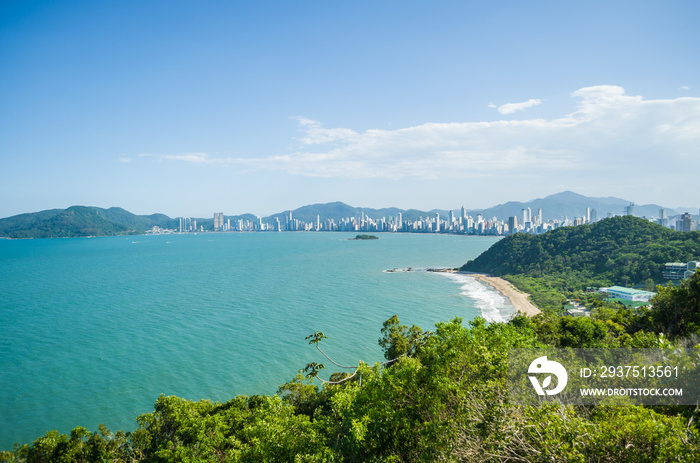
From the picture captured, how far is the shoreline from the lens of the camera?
23.7 meters

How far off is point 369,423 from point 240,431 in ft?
12.9

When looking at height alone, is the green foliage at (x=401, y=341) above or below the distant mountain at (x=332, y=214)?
below

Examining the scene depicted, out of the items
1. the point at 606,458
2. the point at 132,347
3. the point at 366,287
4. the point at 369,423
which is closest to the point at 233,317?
the point at 132,347

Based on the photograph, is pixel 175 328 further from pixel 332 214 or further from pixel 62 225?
pixel 332 214

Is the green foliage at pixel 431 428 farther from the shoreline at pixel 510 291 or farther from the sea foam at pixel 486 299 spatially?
the shoreline at pixel 510 291

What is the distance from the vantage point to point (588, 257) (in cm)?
3306

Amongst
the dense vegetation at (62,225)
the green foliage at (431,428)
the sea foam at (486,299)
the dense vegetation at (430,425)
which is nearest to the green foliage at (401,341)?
the dense vegetation at (430,425)

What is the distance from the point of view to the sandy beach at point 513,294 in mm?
23609

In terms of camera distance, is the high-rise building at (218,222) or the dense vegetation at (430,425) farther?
the high-rise building at (218,222)

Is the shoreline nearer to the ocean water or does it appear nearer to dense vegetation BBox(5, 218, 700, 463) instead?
the ocean water

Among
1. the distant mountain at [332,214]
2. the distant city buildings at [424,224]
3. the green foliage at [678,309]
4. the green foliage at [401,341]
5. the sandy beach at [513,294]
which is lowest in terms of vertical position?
the sandy beach at [513,294]

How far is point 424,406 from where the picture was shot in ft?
15.6

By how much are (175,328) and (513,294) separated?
24.1 meters

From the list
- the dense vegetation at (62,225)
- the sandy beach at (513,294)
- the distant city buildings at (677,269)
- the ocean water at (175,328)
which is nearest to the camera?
the ocean water at (175,328)
